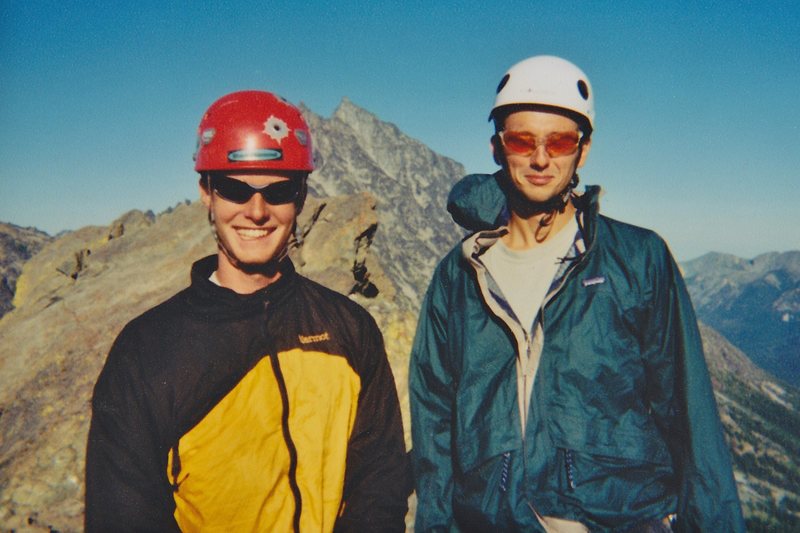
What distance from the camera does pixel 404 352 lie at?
33.2 ft

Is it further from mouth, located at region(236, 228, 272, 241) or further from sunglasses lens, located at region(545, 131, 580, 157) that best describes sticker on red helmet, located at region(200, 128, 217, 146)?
sunglasses lens, located at region(545, 131, 580, 157)

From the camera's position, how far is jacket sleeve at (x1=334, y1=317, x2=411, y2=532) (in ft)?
13.5

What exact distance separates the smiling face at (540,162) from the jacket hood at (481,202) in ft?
1.33

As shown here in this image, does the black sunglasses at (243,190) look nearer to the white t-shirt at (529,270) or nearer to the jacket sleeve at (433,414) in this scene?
the jacket sleeve at (433,414)

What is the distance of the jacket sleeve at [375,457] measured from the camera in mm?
4105

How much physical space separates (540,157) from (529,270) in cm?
116

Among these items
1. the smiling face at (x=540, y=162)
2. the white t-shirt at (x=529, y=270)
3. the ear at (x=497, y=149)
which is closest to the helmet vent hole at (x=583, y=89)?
the smiling face at (x=540, y=162)

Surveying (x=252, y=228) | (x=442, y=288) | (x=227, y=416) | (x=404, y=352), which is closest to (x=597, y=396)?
(x=442, y=288)

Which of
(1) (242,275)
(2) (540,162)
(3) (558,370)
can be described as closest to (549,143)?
(2) (540,162)

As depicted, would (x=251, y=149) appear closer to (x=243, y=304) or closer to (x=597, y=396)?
(x=243, y=304)

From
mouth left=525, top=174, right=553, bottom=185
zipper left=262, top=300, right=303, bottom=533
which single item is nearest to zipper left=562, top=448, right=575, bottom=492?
zipper left=262, top=300, right=303, bottom=533

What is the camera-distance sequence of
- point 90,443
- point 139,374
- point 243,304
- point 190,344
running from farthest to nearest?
point 243,304 → point 190,344 → point 139,374 → point 90,443

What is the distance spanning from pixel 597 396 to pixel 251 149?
12.6 feet

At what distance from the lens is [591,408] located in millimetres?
4188
